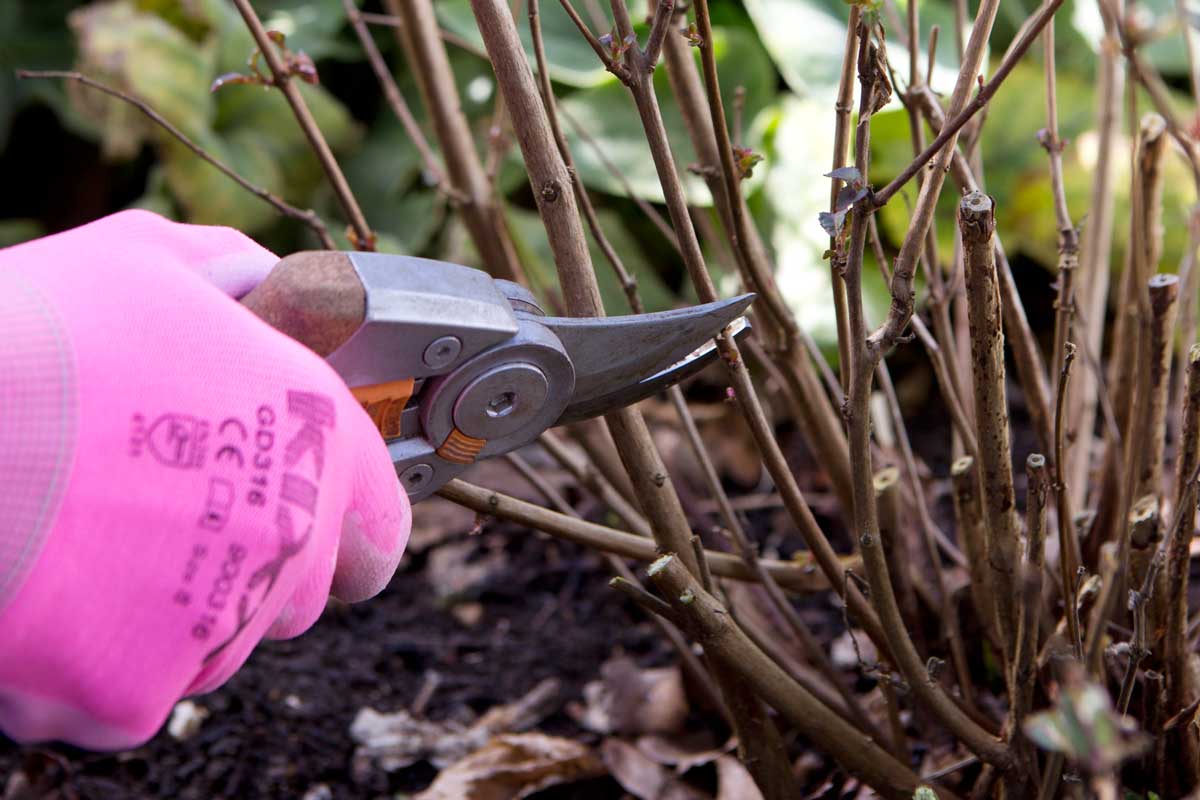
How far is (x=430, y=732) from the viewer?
1.13 meters

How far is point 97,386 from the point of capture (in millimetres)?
449

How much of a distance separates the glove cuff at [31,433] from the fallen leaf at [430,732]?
72 cm

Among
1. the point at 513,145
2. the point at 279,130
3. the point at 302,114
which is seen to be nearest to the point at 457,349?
the point at 302,114

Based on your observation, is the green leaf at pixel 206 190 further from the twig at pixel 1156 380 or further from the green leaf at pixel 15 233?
the twig at pixel 1156 380

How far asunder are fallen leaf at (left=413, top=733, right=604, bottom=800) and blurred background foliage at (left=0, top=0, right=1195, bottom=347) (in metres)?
0.69

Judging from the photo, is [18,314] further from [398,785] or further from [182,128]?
[182,128]

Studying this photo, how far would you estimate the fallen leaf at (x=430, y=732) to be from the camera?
1.10m

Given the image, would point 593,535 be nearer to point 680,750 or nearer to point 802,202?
point 680,750

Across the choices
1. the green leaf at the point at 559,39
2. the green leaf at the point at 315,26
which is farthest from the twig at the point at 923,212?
the green leaf at the point at 315,26

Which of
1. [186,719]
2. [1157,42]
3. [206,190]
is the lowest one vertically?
[186,719]

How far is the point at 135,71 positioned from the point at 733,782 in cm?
147

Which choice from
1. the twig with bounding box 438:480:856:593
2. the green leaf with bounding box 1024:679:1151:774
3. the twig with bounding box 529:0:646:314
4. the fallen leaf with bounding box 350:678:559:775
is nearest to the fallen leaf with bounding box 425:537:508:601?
the fallen leaf with bounding box 350:678:559:775

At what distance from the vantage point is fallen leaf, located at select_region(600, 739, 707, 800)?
1.01 m

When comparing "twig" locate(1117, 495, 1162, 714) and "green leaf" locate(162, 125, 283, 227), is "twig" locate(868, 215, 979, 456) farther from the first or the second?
"green leaf" locate(162, 125, 283, 227)
